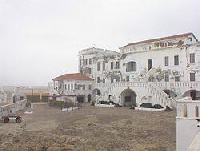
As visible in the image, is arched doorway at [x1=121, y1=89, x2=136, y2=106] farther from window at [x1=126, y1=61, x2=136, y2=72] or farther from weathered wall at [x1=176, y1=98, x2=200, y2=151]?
weathered wall at [x1=176, y1=98, x2=200, y2=151]

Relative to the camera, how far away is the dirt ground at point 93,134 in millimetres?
19125

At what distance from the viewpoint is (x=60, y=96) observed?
50156 millimetres

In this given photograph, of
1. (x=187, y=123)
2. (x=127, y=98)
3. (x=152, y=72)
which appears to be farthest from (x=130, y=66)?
(x=187, y=123)

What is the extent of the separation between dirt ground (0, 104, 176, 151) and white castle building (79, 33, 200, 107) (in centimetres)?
950

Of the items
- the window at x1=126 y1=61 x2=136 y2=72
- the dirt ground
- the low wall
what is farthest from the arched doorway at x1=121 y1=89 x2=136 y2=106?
the low wall

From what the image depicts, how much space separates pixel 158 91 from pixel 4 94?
3994 centimetres

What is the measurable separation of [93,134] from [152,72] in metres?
23.4

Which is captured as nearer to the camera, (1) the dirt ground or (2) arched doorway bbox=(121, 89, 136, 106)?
(1) the dirt ground

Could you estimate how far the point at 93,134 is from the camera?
22.9m

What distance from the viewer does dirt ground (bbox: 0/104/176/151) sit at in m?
19.1

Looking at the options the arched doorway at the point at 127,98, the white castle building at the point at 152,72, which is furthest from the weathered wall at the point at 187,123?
the arched doorway at the point at 127,98

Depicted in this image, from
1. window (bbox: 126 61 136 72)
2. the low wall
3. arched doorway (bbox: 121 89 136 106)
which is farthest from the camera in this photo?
window (bbox: 126 61 136 72)

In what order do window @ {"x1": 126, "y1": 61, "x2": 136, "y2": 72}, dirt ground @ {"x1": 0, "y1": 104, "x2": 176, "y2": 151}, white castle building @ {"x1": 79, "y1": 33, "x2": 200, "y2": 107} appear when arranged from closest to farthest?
1. dirt ground @ {"x1": 0, "y1": 104, "x2": 176, "y2": 151}
2. white castle building @ {"x1": 79, "y1": 33, "x2": 200, "y2": 107}
3. window @ {"x1": 126, "y1": 61, "x2": 136, "y2": 72}

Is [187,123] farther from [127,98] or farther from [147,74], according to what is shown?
[127,98]
